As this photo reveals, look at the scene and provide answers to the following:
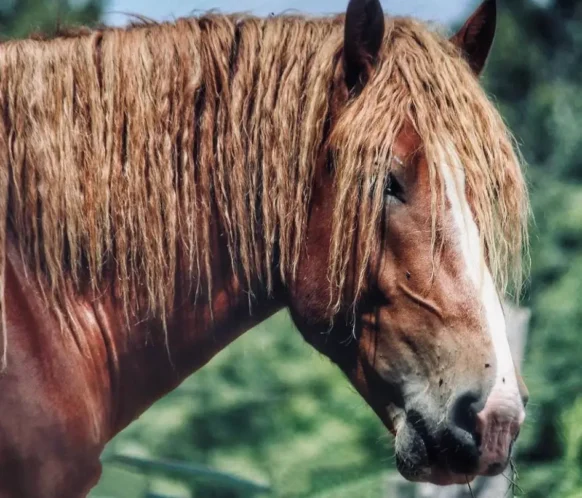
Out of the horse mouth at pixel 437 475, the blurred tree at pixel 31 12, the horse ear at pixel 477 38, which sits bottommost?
the blurred tree at pixel 31 12

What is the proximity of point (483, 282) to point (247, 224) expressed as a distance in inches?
20.6

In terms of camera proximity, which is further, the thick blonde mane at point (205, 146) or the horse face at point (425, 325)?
the thick blonde mane at point (205, 146)

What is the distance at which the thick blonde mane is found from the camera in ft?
6.08

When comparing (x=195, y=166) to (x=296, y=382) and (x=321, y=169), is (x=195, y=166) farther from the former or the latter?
(x=296, y=382)

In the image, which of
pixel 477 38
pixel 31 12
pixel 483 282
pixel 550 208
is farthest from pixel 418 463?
pixel 31 12

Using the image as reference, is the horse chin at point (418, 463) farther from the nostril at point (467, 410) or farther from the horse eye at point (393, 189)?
the horse eye at point (393, 189)

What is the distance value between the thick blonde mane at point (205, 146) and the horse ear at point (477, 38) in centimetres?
12

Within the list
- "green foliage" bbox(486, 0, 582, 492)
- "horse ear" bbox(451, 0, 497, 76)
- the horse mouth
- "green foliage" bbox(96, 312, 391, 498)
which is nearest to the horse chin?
the horse mouth

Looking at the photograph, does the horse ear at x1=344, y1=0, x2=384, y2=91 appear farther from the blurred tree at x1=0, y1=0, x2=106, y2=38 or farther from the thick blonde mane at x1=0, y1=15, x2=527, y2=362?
the blurred tree at x1=0, y1=0, x2=106, y2=38

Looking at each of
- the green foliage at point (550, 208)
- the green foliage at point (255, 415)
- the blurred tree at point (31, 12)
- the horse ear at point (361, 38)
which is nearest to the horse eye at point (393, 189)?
the horse ear at point (361, 38)

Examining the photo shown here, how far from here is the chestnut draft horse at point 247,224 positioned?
5.80 feet

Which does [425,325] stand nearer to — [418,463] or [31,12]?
[418,463]

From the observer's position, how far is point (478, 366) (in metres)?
1.71

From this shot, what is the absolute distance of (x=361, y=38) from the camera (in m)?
1.93
